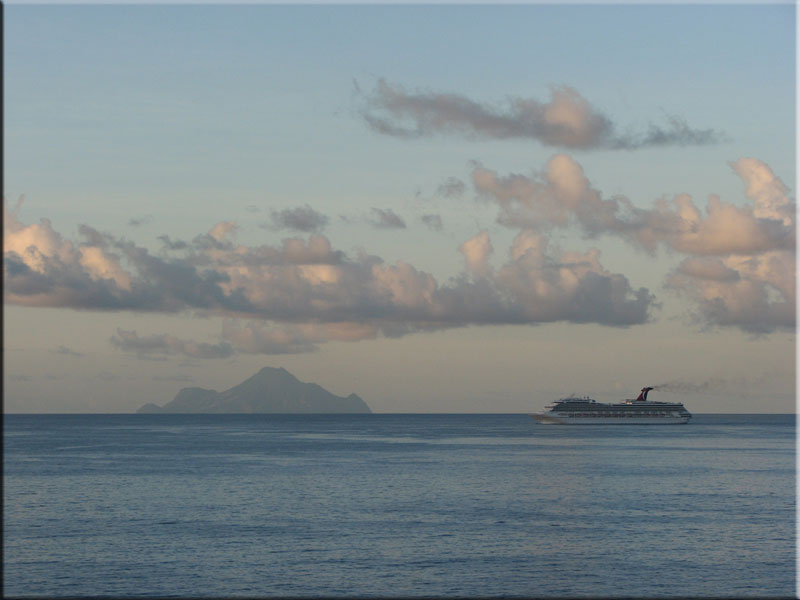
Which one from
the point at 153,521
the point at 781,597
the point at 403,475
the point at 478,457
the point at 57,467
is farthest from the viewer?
the point at 478,457

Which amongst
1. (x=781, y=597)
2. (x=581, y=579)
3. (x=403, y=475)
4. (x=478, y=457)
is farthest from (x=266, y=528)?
(x=478, y=457)

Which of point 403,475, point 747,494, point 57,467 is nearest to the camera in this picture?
point 747,494

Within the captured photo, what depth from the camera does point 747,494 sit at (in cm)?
10144

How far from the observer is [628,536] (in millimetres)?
73500

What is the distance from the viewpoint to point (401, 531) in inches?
2968

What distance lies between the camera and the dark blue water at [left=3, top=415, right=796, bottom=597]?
Result: 5769 centimetres

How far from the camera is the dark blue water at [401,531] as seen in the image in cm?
5769

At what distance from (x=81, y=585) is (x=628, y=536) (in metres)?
43.1

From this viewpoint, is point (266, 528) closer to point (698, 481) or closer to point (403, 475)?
point (403, 475)

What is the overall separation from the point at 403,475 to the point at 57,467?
187 ft

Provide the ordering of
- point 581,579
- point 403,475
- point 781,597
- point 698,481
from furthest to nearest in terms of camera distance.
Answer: point 403,475, point 698,481, point 581,579, point 781,597

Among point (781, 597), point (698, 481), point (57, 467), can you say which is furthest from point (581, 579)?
point (57, 467)

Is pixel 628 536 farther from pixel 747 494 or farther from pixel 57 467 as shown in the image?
pixel 57 467

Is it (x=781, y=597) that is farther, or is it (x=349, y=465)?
(x=349, y=465)
